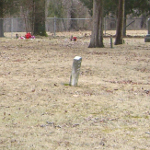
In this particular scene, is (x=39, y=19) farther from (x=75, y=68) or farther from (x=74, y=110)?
(x=74, y=110)

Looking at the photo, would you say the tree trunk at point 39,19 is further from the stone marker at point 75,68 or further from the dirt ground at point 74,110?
the stone marker at point 75,68

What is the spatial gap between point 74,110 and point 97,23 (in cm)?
1474

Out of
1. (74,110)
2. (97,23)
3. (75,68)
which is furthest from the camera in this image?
(97,23)

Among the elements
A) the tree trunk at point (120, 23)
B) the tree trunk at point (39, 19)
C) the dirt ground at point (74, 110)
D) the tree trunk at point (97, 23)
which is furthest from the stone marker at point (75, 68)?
the tree trunk at point (39, 19)

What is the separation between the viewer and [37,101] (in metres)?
7.47

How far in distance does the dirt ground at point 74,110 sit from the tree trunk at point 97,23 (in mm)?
9425

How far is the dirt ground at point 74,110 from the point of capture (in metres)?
5.13

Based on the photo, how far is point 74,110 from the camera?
22.3ft

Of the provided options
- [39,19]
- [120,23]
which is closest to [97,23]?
[120,23]

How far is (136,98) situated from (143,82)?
6.84ft

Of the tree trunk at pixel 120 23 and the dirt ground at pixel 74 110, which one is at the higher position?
the tree trunk at pixel 120 23

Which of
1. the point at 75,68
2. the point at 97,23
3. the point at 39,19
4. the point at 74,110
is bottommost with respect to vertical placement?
the point at 74,110

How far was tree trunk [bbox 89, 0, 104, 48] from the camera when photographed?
68.1 ft

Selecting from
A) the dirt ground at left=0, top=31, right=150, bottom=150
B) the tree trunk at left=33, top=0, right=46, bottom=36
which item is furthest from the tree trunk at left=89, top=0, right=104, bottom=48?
the tree trunk at left=33, top=0, right=46, bottom=36
